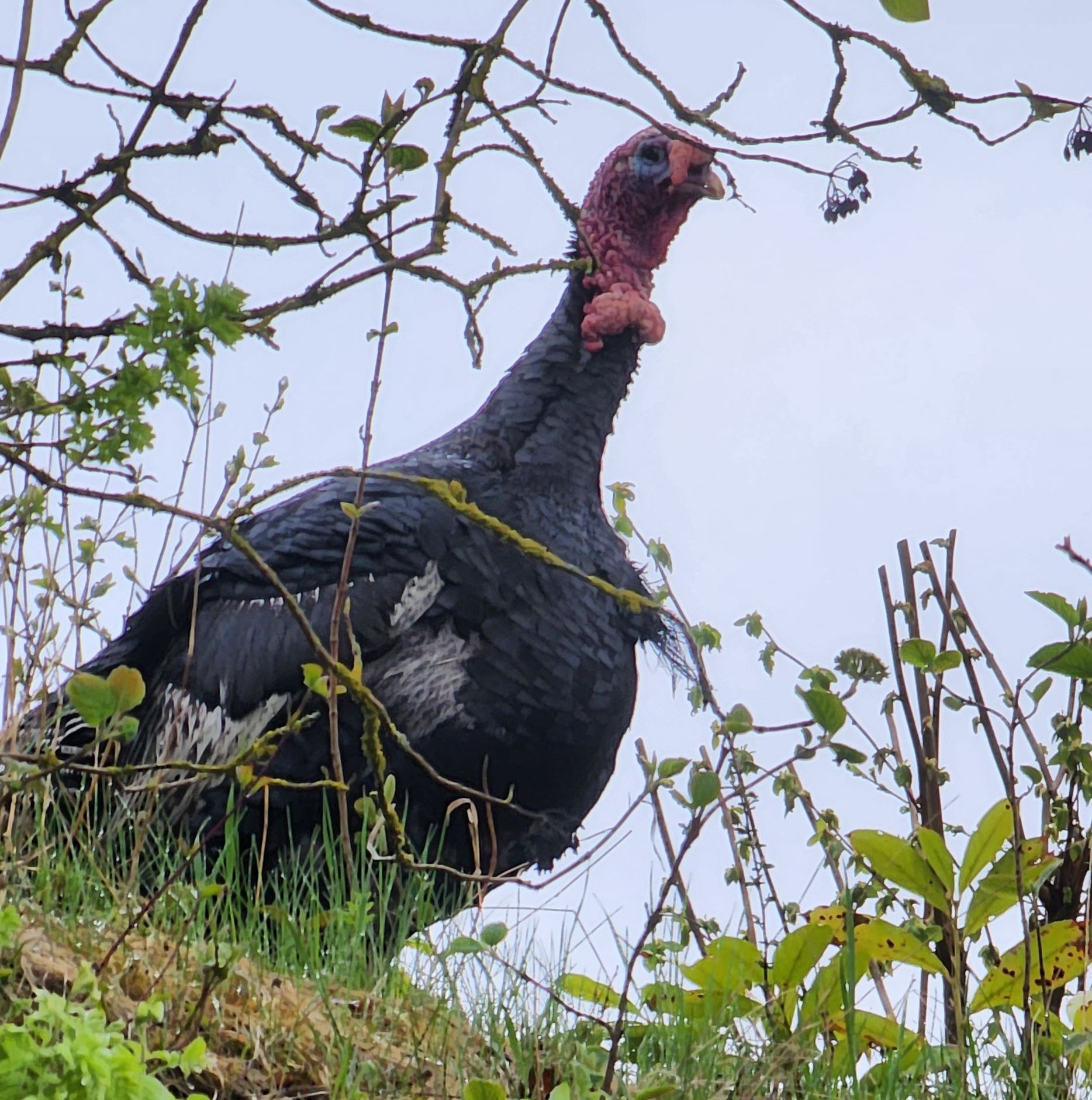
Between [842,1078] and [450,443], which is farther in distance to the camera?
[450,443]

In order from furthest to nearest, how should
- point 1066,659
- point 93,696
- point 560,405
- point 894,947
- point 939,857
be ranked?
point 560,405 → point 894,947 → point 939,857 → point 1066,659 → point 93,696

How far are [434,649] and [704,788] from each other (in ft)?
6.29

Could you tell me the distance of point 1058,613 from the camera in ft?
9.61

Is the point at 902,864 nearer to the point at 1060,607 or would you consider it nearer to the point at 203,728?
the point at 1060,607

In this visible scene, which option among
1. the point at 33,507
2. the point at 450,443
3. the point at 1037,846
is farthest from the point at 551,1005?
the point at 450,443

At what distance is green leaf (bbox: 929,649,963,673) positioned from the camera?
3.10 m

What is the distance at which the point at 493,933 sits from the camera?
270 centimetres

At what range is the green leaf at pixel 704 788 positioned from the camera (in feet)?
8.29

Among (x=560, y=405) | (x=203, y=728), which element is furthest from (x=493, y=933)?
(x=560, y=405)

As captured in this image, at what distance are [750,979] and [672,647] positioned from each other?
172 centimetres

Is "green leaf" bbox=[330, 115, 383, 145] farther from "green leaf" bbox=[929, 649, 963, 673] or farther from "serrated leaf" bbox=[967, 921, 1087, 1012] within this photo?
"serrated leaf" bbox=[967, 921, 1087, 1012]

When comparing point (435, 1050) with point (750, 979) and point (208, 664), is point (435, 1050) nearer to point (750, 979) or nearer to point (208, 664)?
A: point (750, 979)

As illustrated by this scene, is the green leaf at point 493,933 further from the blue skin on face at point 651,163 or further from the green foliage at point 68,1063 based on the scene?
the blue skin on face at point 651,163

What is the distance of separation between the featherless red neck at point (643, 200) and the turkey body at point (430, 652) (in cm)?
88
